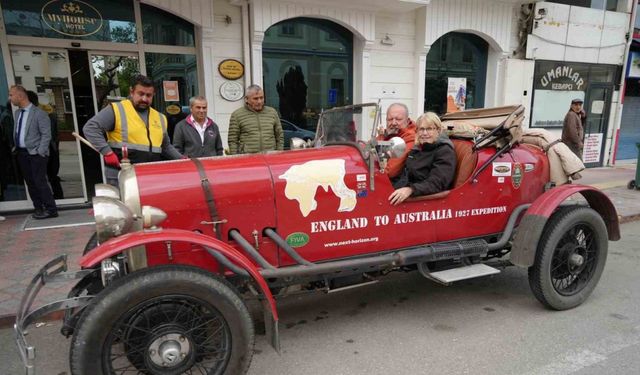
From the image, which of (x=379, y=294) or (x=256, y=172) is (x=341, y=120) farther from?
(x=379, y=294)

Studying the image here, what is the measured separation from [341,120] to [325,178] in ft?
2.73

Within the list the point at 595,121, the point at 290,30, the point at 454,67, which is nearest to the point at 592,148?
the point at 595,121

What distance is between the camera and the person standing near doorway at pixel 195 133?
458 centimetres

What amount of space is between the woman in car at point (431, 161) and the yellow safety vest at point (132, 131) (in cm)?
218

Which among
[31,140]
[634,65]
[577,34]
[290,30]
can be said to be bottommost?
[31,140]

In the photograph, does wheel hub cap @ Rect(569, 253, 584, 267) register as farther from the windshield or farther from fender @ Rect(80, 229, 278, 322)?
fender @ Rect(80, 229, 278, 322)

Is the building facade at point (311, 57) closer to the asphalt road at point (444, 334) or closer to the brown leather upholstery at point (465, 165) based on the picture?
the brown leather upholstery at point (465, 165)

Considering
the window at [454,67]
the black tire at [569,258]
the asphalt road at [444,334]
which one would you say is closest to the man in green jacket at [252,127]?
the asphalt road at [444,334]

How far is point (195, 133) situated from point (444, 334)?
128 inches

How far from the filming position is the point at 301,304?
366 centimetres

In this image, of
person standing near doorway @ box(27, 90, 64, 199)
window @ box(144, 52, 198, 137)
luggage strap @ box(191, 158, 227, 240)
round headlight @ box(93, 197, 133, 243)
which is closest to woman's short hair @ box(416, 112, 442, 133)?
luggage strap @ box(191, 158, 227, 240)

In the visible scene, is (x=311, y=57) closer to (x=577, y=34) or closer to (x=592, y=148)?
(x=577, y=34)

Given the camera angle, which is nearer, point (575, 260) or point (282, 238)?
point (282, 238)

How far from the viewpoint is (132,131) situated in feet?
11.8
